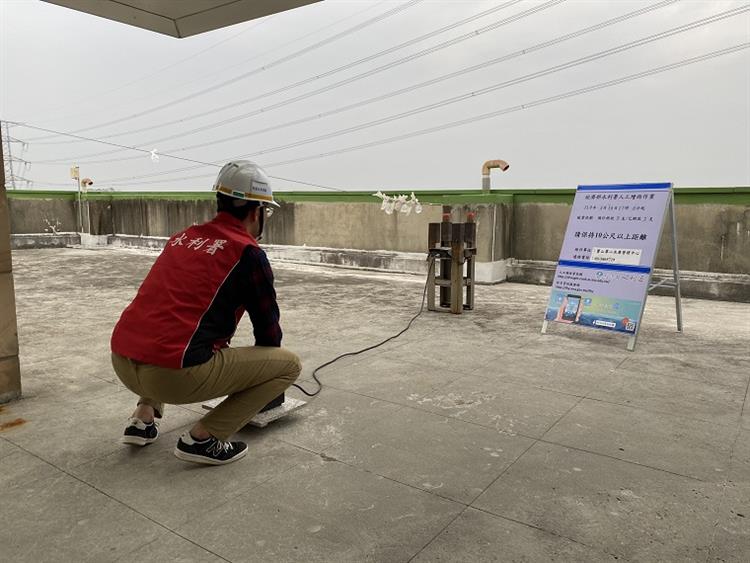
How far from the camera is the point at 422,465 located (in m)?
3.14

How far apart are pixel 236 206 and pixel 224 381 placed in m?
0.98

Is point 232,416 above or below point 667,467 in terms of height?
above

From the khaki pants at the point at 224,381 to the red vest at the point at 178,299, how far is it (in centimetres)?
8

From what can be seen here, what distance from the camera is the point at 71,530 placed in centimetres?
251

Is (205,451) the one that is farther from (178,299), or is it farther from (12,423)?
(12,423)

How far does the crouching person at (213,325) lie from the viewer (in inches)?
113

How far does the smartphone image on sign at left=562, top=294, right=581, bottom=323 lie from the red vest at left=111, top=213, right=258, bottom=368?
4.27m

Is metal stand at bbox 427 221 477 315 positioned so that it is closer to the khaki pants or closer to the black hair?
the khaki pants

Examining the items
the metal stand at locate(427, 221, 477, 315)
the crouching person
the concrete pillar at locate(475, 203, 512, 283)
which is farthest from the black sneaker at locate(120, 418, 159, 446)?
the concrete pillar at locate(475, 203, 512, 283)

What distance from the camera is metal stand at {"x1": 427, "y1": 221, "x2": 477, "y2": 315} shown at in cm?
739

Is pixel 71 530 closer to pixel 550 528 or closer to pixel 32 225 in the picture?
pixel 550 528

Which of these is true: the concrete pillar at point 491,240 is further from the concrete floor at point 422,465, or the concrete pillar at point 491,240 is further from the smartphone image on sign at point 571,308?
the concrete floor at point 422,465

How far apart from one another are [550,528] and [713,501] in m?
0.92

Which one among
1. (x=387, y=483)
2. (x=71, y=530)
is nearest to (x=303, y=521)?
(x=387, y=483)
